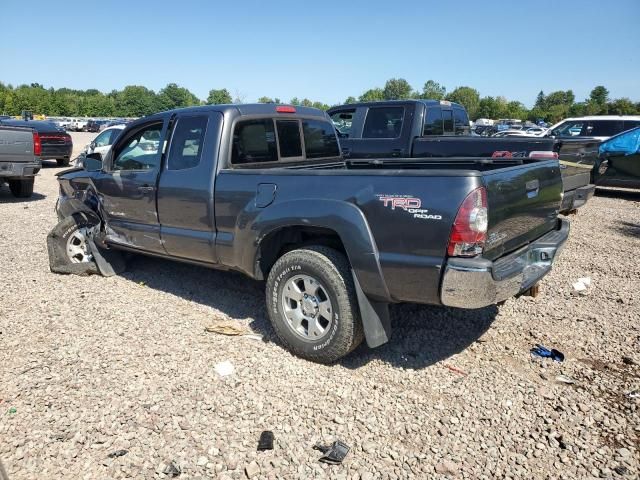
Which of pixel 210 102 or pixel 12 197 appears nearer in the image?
pixel 12 197

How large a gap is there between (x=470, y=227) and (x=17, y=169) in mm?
9813

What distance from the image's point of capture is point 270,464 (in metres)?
2.53

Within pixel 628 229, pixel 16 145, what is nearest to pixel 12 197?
pixel 16 145

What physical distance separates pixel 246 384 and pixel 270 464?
805mm

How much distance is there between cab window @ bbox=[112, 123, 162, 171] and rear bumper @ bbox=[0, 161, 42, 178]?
5.95 meters

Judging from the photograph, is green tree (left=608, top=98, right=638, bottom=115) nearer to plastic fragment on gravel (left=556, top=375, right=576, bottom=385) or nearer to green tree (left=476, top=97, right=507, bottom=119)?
green tree (left=476, top=97, right=507, bottom=119)

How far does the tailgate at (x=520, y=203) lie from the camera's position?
2.97 metres

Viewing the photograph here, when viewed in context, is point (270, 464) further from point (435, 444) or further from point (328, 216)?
point (328, 216)

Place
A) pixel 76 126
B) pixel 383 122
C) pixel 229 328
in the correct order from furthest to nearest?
pixel 76 126 < pixel 383 122 < pixel 229 328

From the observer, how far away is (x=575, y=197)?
7359 millimetres

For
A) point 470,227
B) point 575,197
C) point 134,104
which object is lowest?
point 575,197

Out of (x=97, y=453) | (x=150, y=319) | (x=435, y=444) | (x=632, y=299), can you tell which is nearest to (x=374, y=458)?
(x=435, y=444)

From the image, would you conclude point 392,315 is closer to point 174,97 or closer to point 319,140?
point 319,140

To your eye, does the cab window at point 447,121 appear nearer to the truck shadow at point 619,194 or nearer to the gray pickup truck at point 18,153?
the truck shadow at point 619,194
